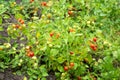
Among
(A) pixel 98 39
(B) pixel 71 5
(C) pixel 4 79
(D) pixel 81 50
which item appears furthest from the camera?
(B) pixel 71 5

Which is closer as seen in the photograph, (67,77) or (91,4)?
(67,77)

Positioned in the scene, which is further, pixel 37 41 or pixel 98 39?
pixel 98 39

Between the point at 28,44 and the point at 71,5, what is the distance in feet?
4.84

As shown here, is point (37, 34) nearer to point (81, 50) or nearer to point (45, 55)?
point (45, 55)

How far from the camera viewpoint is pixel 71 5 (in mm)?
4523

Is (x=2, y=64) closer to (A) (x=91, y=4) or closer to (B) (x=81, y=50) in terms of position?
(B) (x=81, y=50)

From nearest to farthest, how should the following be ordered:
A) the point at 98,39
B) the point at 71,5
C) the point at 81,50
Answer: the point at 81,50 → the point at 98,39 → the point at 71,5

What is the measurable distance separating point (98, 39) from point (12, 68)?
45.8 inches

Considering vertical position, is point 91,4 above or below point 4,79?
above

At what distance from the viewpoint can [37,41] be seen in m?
3.29

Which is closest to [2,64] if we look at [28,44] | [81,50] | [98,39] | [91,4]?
[28,44]

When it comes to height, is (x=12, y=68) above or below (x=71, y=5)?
below

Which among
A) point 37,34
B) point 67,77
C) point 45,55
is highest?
point 37,34

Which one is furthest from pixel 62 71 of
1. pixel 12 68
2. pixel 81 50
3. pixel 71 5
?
pixel 71 5
